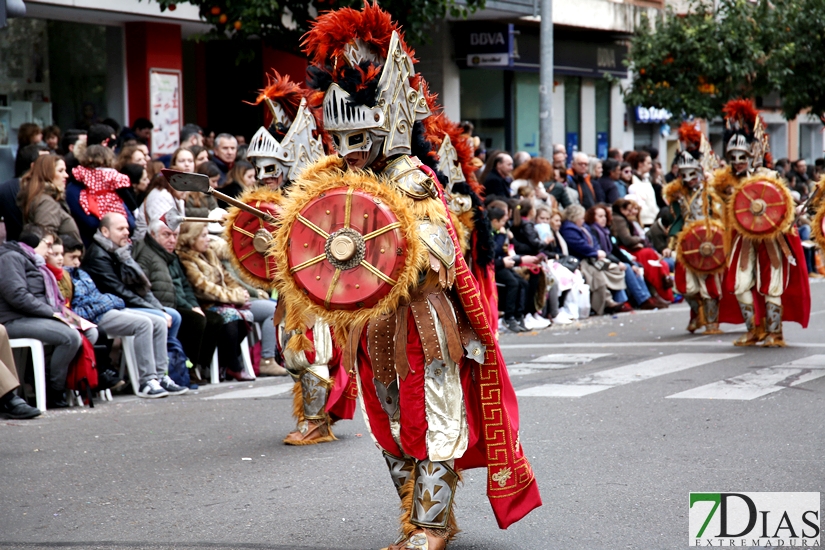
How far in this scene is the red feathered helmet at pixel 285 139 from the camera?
7328 millimetres

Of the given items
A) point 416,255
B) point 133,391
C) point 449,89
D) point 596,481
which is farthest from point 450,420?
point 449,89

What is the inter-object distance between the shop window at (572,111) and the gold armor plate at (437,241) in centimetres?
2186

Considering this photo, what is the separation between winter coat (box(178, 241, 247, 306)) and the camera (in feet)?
34.9

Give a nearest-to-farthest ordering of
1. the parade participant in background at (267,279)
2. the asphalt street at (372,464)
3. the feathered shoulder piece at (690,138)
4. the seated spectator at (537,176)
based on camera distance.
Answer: the asphalt street at (372,464), the parade participant in background at (267,279), the feathered shoulder piece at (690,138), the seated spectator at (537,176)

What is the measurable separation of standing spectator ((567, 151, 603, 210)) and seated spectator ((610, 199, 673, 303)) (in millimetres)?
395

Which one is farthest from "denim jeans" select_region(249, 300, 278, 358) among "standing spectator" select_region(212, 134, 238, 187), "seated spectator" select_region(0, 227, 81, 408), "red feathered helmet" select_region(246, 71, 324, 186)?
"red feathered helmet" select_region(246, 71, 324, 186)

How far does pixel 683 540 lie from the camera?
5.05 meters

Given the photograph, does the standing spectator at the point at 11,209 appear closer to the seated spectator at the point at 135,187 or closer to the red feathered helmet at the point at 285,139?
the seated spectator at the point at 135,187

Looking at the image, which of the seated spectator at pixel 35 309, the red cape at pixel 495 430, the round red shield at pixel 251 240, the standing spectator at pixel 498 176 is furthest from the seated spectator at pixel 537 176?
the red cape at pixel 495 430

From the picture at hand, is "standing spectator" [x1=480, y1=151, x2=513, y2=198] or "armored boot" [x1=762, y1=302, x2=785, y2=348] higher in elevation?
"standing spectator" [x1=480, y1=151, x2=513, y2=198]

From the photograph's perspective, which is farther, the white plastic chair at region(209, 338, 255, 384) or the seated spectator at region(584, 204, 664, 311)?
the seated spectator at region(584, 204, 664, 311)

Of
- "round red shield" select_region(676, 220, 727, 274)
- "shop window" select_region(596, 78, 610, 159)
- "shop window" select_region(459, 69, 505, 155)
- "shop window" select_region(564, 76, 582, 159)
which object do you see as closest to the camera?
"round red shield" select_region(676, 220, 727, 274)

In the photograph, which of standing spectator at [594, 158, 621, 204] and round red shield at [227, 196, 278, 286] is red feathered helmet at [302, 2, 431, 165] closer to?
round red shield at [227, 196, 278, 286]

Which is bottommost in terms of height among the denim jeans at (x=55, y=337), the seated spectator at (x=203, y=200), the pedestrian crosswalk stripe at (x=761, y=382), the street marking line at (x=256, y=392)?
the street marking line at (x=256, y=392)
